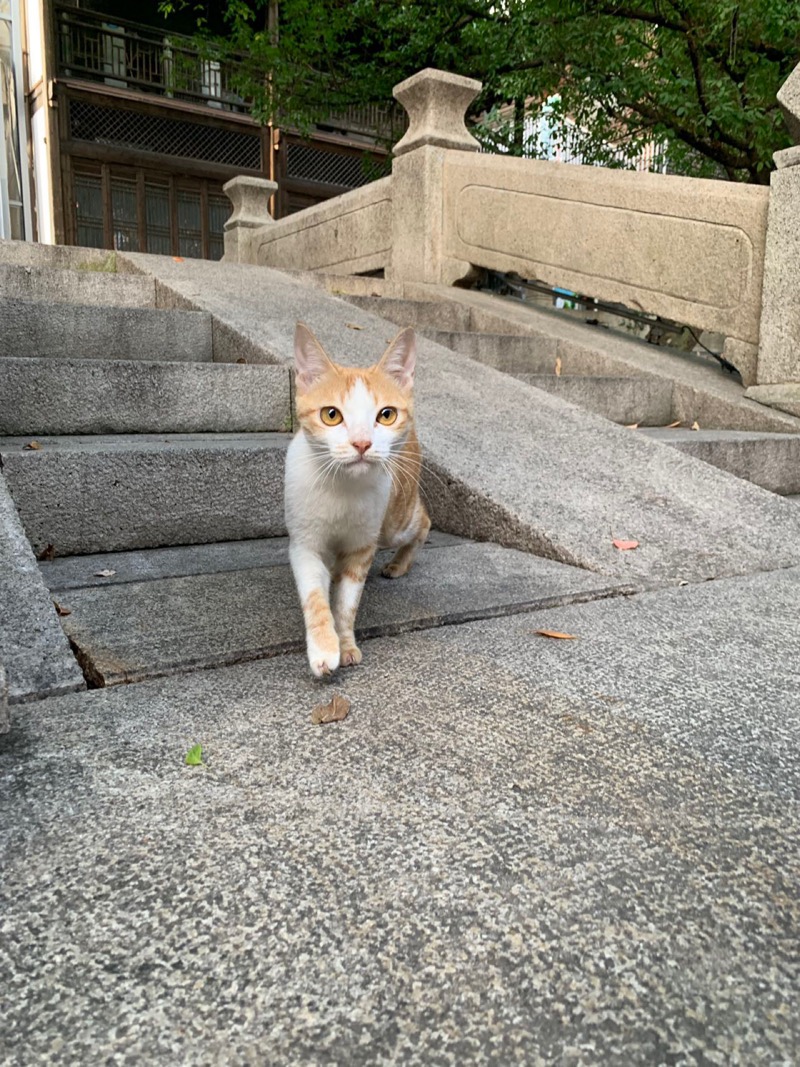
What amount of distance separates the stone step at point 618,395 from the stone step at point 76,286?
2.62 metres

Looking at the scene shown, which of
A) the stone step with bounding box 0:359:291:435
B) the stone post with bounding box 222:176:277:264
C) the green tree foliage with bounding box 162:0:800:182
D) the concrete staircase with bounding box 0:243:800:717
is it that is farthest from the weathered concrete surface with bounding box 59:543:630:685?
the stone post with bounding box 222:176:277:264

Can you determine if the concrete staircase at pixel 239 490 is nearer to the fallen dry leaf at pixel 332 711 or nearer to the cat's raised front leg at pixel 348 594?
the cat's raised front leg at pixel 348 594

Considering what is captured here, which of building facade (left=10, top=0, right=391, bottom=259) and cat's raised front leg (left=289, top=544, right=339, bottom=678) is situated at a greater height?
building facade (left=10, top=0, right=391, bottom=259)

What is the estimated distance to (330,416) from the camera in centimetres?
197

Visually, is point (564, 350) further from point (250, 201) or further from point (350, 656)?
point (250, 201)

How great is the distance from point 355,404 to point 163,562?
120cm

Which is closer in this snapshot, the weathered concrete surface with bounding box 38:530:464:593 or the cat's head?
the cat's head

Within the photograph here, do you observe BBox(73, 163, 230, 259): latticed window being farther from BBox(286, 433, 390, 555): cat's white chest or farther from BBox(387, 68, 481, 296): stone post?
BBox(286, 433, 390, 555): cat's white chest

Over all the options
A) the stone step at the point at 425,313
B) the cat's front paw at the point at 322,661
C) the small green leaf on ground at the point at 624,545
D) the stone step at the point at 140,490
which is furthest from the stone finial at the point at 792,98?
the cat's front paw at the point at 322,661

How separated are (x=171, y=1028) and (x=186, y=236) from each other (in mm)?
15800

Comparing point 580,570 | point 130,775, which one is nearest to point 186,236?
point 580,570

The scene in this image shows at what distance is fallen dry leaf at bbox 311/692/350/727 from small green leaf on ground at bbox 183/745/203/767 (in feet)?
0.80

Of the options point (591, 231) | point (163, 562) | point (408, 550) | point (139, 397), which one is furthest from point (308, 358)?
point (591, 231)

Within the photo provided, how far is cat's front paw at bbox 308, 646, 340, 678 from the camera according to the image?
1.76 metres
